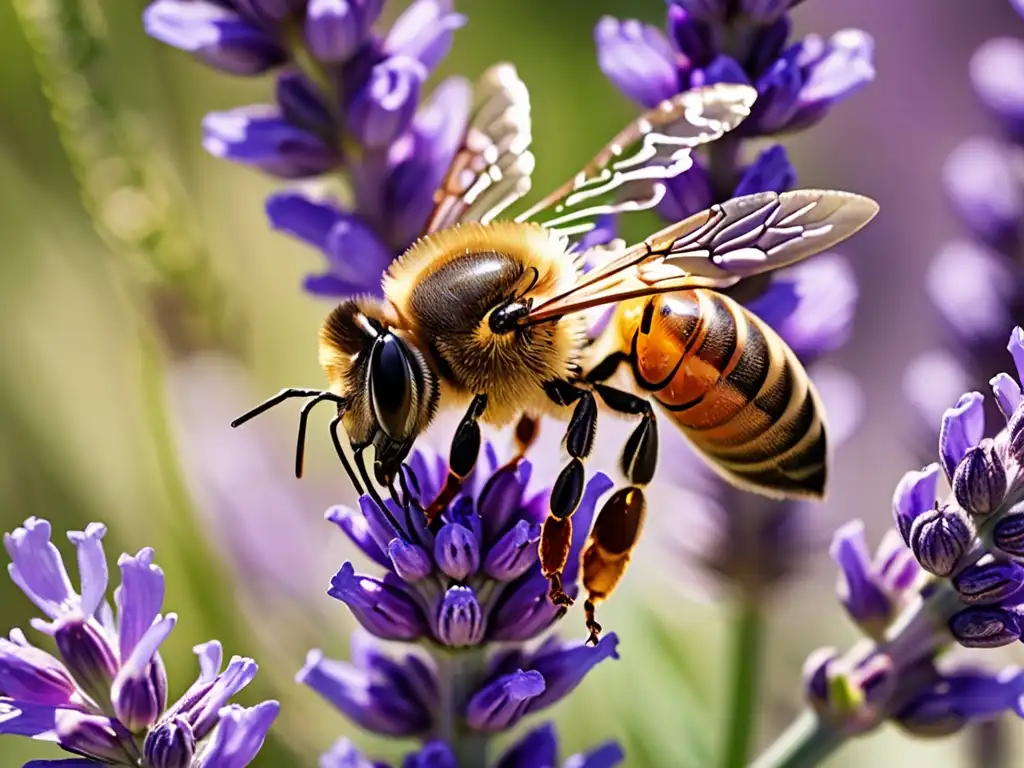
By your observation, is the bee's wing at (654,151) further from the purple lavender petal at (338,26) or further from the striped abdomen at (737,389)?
the purple lavender petal at (338,26)

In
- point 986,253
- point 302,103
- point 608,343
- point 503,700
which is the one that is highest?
point 302,103

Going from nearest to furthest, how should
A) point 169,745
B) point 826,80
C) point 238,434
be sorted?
point 169,745 < point 826,80 < point 238,434

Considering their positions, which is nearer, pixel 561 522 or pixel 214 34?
pixel 561 522

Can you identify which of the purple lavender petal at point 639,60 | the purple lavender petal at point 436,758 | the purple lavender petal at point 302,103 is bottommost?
the purple lavender petal at point 436,758

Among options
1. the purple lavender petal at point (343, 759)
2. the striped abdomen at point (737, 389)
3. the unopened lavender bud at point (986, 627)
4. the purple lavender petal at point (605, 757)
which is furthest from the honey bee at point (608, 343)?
the unopened lavender bud at point (986, 627)

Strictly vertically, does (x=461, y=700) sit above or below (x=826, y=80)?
below

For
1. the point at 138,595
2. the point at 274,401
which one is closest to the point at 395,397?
the point at 274,401

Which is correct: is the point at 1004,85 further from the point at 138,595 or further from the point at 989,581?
the point at 138,595
